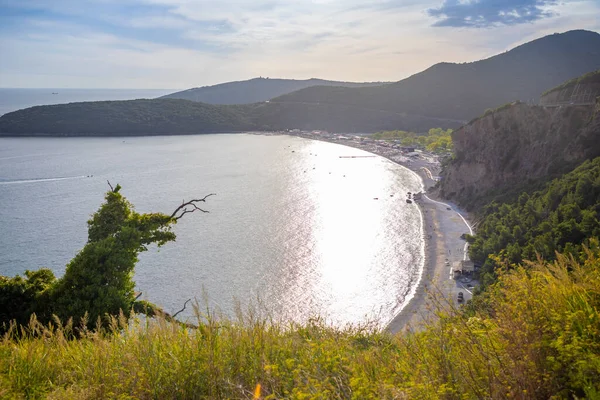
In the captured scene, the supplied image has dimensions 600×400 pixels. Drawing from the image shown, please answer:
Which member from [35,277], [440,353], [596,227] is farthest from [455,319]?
[596,227]

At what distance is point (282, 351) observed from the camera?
520 centimetres

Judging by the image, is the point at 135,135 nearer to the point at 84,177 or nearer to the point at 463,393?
the point at 84,177

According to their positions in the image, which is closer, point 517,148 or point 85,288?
point 85,288

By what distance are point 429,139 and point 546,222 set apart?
87.2 metres

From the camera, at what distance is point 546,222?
99.6 feet

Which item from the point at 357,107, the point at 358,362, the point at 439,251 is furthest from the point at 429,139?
the point at 358,362

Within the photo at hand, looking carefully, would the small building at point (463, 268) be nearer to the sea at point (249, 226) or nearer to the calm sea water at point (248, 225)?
the sea at point (249, 226)

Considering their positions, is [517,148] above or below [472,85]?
below

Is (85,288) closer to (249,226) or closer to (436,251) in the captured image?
(436,251)

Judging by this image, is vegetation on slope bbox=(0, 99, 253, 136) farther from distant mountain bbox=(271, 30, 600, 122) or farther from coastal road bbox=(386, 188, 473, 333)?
coastal road bbox=(386, 188, 473, 333)

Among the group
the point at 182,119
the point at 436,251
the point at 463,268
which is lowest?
the point at 436,251

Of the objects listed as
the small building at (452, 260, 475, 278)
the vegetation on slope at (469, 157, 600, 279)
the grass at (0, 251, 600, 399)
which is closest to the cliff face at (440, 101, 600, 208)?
the vegetation on slope at (469, 157, 600, 279)

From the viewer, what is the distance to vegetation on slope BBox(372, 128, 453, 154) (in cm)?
10156

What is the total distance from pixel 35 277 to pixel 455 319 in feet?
40.7
